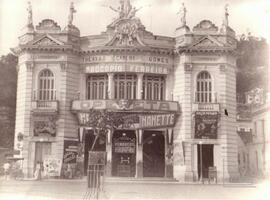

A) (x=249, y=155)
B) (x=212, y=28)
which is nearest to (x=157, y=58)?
(x=212, y=28)

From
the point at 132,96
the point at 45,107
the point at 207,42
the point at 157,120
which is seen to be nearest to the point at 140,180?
the point at 157,120

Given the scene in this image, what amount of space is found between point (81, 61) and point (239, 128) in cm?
1702

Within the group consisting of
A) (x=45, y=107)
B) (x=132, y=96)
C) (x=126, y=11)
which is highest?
(x=126, y=11)

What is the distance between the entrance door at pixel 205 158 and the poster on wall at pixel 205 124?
0.72m

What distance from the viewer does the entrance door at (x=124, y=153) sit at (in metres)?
34.3

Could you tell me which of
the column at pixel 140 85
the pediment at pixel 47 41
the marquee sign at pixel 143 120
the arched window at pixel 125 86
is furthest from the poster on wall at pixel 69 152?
the pediment at pixel 47 41

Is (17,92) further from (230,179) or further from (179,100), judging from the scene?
(230,179)

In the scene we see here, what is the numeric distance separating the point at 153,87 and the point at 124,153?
493 cm

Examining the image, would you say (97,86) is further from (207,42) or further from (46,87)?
(207,42)

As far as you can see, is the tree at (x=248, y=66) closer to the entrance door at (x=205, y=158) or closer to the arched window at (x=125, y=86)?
the entrance door at (x=205, y=158)

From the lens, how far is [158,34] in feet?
113

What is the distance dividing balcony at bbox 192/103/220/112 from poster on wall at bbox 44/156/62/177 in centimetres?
956

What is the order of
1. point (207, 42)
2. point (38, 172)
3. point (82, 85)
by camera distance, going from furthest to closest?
point (82, 85) → point (207, 42) → point (38, 172)

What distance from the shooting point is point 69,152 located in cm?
3359
